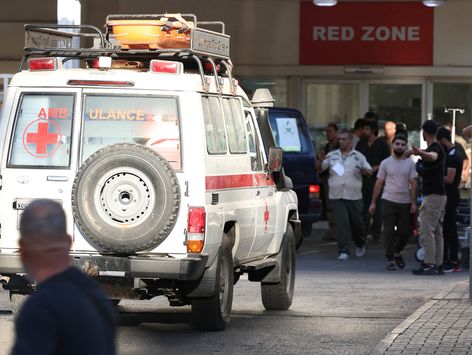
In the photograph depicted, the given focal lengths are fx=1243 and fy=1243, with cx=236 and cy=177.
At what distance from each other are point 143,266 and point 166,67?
5.42 ft

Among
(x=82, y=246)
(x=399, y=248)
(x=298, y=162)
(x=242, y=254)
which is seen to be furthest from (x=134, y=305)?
(x=298, y=162)

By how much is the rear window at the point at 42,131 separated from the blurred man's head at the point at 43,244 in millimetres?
5953

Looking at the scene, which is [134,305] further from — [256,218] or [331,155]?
[331,155]

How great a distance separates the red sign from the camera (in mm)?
23078

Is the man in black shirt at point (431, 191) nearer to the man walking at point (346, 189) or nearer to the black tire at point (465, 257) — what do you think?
the black tire at point (465, 257)

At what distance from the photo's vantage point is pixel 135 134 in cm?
998

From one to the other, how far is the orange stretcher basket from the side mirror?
56.4 inches

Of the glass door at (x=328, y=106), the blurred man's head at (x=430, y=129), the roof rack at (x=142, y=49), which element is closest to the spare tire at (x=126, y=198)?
the roof rack at (x=142, y=49)

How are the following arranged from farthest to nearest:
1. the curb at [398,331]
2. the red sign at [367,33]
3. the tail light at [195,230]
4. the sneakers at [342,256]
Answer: the red sign at [367,33] < the sneakers at [342,256] < the tail light at [195,230] < the curb at [398,331]

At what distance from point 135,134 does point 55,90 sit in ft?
2.50

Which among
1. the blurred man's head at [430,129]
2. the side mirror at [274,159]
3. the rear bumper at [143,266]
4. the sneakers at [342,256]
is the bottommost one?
the sneakers at [342,256]

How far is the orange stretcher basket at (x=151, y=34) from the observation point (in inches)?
419

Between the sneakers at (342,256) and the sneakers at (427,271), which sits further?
the sneakers at (342,256)

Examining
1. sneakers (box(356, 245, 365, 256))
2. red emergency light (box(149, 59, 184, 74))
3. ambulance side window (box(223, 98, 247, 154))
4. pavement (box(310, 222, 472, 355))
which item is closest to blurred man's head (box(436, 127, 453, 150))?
sneakers (box(356, 245, 365, 256))
